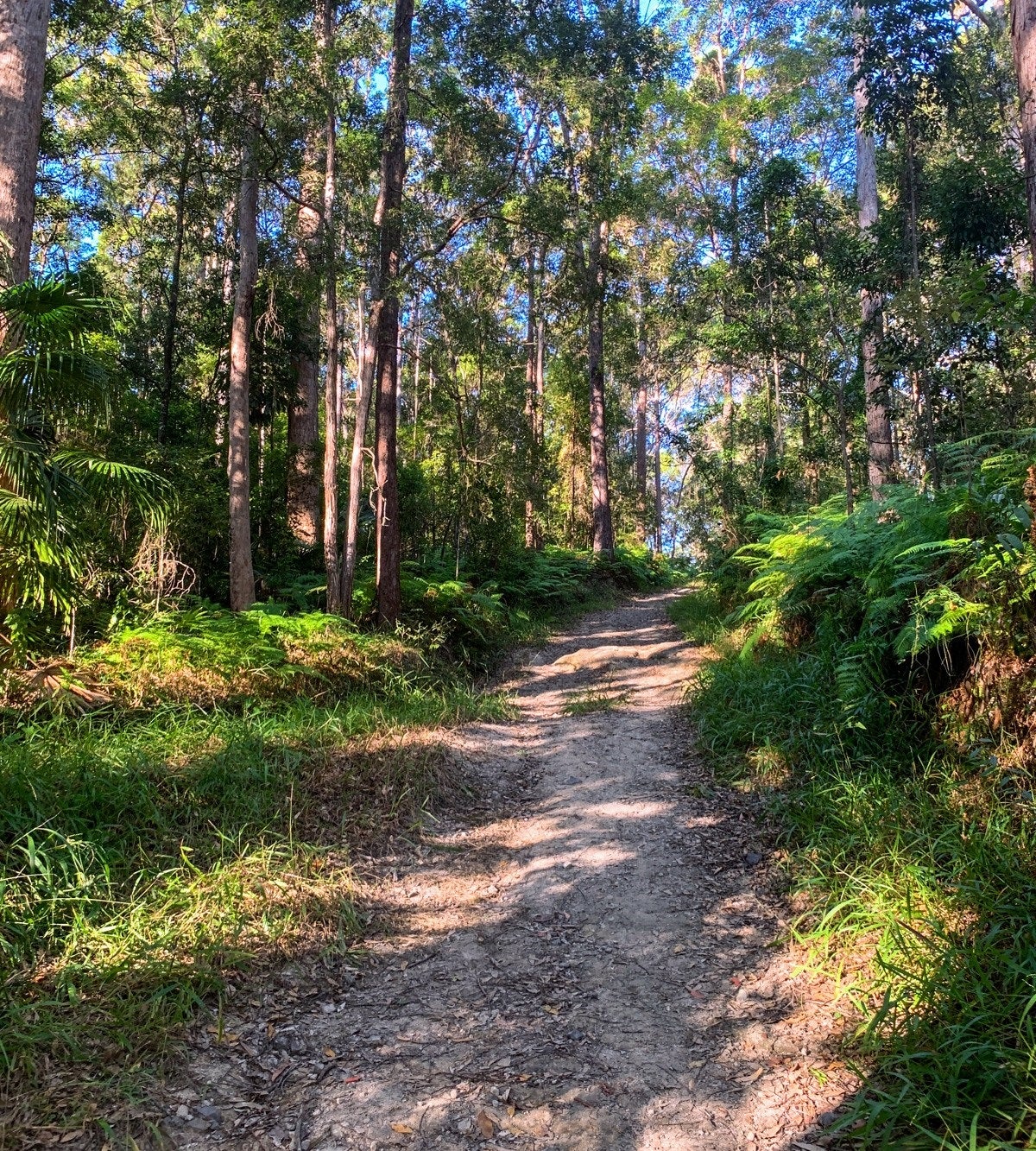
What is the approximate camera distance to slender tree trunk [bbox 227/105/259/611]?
8359 millimetres

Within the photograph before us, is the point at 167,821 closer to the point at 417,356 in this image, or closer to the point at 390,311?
the point at 390,311

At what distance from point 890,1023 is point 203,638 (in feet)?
19.5

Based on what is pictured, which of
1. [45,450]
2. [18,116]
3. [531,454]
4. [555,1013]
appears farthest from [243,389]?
[555,1013]

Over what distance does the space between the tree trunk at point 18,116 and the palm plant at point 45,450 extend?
141 centimetres

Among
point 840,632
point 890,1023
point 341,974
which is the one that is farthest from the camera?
point 840,632

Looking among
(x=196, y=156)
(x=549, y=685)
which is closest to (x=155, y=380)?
(x=196, y=156)

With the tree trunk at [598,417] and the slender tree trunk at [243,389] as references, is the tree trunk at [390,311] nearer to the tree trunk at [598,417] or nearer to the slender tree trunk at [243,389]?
the slender tree trunk at [243,389]

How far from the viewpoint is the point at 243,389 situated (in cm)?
838

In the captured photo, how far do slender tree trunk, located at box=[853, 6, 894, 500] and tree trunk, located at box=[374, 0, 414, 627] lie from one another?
6016 mm

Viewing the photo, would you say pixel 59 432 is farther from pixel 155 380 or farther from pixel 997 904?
pixel 155 380

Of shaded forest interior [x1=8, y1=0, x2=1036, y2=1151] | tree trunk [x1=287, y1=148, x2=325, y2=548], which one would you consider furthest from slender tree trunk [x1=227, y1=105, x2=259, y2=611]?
tree trunk [x1=287, y1=148, x2=325, y2=548]

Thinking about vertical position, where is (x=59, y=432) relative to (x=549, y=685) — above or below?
above

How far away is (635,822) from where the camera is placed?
5.08m

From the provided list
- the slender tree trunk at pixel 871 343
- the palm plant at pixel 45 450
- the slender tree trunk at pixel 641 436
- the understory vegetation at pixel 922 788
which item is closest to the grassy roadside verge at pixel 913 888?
the understory vegetation at pixel 922 788
